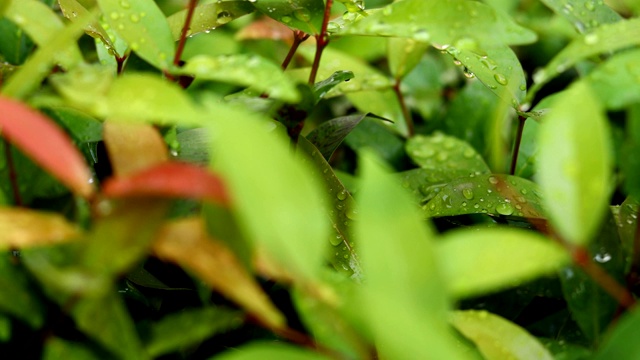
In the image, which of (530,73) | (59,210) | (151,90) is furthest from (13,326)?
(530,73)

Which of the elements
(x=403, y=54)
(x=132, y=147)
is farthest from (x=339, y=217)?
(x=403, y=54)

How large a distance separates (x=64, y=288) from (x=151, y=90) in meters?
0.12

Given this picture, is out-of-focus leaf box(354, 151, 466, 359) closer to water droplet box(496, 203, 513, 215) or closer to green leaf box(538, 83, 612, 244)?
green leaf box(538, 83, 612, 244)

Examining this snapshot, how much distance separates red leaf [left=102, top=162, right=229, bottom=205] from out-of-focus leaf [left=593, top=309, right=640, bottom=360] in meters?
0.23

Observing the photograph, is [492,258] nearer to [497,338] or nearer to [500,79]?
[497,338]

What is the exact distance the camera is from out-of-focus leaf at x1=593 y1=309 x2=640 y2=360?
376 millimetres

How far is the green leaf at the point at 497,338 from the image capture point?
17.8 inches

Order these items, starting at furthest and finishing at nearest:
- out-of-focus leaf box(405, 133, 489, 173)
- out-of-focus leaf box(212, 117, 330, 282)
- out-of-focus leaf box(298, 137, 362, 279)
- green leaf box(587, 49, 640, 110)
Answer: out-of-focus leaf box(405, 133, 489, 173) < out-of-focus leaf box(298, 137, 362, 279) < green leaf box(587, 49, 640, 110) < out-of-focus leaf box(212, 117, 330, 282)

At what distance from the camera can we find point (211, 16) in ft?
2.25

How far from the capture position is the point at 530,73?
1334 millimetres

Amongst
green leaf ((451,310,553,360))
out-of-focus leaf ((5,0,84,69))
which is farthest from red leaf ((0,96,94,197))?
green leaf ((451,310,553,360))

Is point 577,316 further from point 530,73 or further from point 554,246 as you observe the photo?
point 530,73

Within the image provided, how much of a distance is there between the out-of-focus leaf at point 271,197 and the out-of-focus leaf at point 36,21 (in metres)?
0.24

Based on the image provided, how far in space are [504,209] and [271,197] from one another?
334mm
